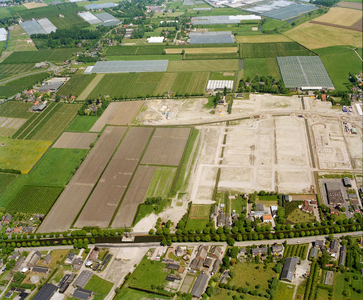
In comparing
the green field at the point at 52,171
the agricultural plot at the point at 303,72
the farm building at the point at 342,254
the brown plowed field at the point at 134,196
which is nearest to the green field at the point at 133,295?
the brown plowed field at the point at 134,196

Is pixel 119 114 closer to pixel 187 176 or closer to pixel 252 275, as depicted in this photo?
pixel 187 176

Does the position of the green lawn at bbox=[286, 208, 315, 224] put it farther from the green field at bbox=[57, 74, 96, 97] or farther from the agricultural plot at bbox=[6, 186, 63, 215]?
the green field at bbox=[57, 74, 96, 97]

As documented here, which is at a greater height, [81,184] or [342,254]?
[342,254]

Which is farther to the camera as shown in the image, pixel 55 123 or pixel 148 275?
pixel 55 123

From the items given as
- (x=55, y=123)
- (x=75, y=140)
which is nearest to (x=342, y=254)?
(x=75, y=140)

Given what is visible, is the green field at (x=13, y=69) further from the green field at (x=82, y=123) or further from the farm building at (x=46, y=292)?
the farm building at (x=46, y=292)

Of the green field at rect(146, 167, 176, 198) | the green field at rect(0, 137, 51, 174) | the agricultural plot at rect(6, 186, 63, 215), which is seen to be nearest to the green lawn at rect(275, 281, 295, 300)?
the green field at rect(146, 167, 176, 198)

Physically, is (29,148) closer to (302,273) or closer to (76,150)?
(76,150)
